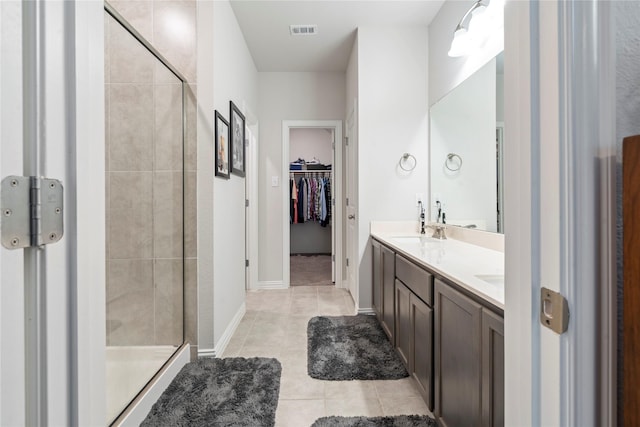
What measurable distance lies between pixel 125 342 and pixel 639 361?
2.10 m

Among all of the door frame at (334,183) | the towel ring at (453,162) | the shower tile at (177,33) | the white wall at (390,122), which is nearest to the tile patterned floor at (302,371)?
the door frame at (334,183)

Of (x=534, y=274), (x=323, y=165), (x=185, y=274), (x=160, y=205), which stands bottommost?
(x=185, y=274)

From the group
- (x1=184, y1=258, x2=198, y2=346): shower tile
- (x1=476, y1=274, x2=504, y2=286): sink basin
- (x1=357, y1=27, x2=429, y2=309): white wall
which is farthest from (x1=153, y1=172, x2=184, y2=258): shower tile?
(x1=476, y1=274, x2=504, y2=286): sink basin

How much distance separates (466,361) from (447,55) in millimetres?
2398

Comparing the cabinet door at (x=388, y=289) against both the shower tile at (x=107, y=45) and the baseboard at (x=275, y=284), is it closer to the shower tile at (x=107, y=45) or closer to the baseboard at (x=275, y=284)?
the baseboard at (x=275, y=284)

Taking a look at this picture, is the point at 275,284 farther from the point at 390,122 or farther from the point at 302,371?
the point at 390,122

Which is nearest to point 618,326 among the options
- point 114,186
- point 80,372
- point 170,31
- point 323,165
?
point 80,372

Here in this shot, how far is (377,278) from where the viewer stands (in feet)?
9.08

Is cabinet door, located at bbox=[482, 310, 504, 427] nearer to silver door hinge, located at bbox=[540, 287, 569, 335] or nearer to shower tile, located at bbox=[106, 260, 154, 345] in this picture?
silver door hinge, located at bbox=[540, 287, 569, 335]

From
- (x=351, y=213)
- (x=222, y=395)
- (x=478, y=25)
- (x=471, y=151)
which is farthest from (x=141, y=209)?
(x=478, y=25)

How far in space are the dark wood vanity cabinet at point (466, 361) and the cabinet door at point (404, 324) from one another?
0.38m

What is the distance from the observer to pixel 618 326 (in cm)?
41

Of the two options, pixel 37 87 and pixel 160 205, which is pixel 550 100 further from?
pixel 160 205

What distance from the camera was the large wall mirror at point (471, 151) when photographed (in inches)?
76.4
